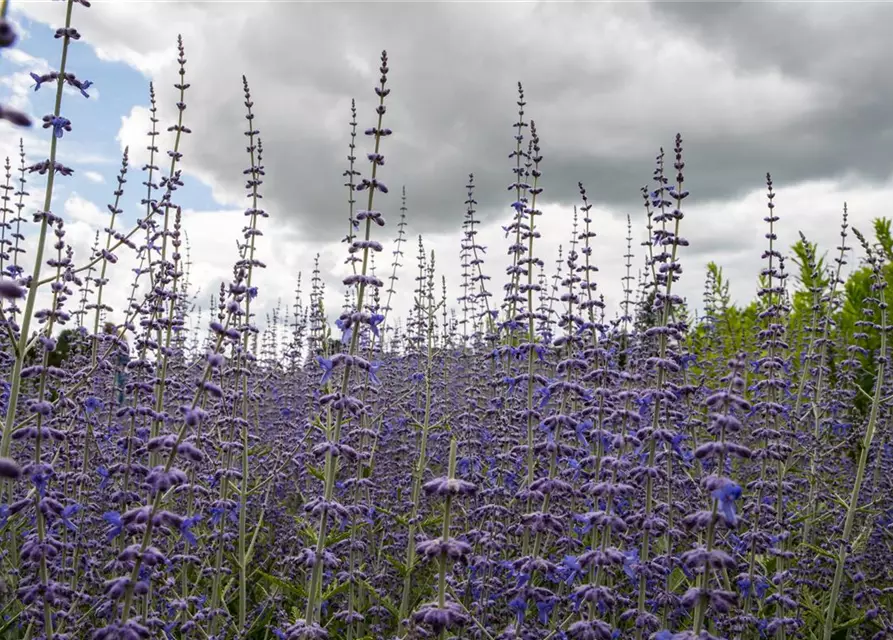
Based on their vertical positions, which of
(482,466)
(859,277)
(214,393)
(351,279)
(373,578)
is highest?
(859,277)

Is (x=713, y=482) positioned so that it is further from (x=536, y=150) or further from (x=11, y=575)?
(x=11, y=575)

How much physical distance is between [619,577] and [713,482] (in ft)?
13.4

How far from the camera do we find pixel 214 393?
4559mm

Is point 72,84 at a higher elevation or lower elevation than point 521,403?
higher

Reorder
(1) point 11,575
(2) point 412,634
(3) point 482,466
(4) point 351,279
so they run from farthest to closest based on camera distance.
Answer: (3) point 482,466, (1) point 11,575, (4) point 351,279, (2) point 412,634

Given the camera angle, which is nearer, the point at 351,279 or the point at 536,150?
the point at 351,279

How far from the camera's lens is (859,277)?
20781mm

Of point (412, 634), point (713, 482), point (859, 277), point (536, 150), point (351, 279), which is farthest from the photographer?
point (859, 277)

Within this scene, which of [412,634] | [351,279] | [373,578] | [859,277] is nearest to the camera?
[412,634]

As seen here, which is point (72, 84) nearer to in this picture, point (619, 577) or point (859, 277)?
point (619, 577)

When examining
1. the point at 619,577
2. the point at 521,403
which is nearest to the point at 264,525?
the point at 521,403

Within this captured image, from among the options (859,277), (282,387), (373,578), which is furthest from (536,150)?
(859,277)

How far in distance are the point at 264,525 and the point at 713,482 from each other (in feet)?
25.0

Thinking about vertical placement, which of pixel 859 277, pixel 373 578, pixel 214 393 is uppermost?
pixel 859 277
